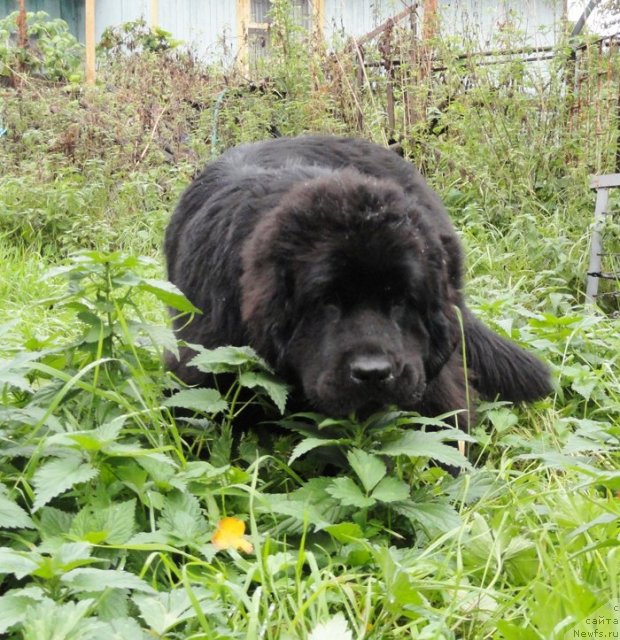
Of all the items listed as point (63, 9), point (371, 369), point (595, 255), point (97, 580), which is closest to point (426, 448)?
point (371, 369)

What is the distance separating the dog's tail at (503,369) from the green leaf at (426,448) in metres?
1.08

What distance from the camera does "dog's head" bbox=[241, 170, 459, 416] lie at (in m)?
2.54

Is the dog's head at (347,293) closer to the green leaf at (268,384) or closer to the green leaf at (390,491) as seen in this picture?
the green leaf at (268,384)

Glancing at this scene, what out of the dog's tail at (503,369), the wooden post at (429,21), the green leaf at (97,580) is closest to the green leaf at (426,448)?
the green leaf at (97,580)

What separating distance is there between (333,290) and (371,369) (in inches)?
12.4

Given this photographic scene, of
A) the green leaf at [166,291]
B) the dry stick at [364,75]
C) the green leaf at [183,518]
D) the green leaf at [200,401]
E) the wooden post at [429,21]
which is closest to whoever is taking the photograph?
the green leaf at [183,518]

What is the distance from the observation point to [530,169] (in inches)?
241

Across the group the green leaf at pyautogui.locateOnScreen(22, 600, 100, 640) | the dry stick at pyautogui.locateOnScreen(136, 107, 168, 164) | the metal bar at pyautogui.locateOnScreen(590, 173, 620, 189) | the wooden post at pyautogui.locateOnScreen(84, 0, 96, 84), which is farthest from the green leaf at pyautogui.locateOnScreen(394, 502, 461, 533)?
the wooden post at pyautogui.locateOnScreen(84, 0, 96, 84)

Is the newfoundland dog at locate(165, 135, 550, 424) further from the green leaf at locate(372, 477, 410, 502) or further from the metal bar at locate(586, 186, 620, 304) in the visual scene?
the metal bar at locate(586, 186, 620, 304)

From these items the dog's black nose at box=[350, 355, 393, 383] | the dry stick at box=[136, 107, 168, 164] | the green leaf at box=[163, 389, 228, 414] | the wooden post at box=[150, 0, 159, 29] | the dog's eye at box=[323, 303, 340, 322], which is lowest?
the green leaf at box=[163, 389, 228, 414]

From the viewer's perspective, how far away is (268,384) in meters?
2.49

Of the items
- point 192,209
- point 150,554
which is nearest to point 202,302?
point 192,209

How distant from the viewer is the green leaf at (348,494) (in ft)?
6.91

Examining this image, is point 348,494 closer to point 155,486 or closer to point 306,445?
point 306,445
